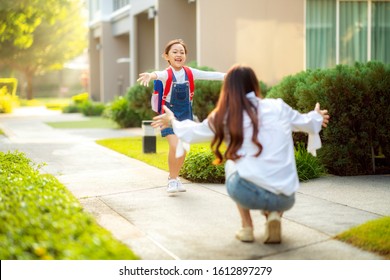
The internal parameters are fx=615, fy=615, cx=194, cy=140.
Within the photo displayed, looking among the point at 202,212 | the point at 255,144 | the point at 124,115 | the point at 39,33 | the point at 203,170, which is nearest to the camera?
the point at 255,144

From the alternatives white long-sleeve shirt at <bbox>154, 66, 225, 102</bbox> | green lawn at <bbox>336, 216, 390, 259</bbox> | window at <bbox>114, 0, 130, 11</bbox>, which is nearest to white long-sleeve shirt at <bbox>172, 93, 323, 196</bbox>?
green lawn at <bbox>336, 216, 390, 259</bbox>

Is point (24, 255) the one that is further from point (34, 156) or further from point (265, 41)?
point (265, 41)

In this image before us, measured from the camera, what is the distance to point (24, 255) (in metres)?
3.97

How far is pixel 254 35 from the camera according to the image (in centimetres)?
1398

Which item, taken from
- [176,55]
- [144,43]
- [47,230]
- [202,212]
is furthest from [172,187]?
[144,43]

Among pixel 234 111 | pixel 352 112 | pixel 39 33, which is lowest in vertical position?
pixel 352 112

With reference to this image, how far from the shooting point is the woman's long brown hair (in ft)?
14.2

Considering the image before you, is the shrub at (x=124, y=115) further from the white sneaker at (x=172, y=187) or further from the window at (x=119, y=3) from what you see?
the white sneaker at (x=172, y=187)

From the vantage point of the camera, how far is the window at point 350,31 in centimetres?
1344

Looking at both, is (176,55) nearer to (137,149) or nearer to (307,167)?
(307,167)

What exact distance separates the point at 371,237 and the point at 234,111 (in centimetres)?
147

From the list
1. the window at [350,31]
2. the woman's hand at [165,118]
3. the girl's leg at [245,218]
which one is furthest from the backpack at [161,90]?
the window at [350,31]

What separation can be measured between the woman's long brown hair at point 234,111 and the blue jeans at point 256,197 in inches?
8.4

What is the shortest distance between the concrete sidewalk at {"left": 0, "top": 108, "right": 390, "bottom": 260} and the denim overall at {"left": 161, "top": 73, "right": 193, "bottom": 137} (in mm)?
841
